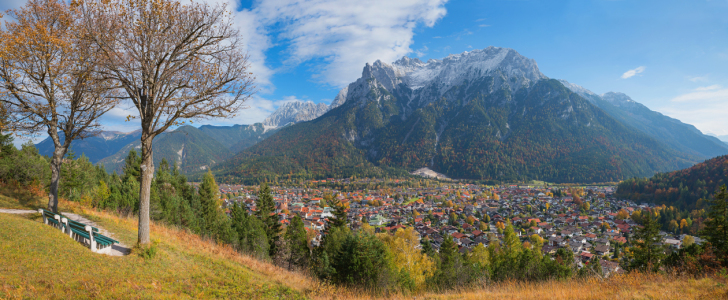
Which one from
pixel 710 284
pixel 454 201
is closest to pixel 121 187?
pixel 710 284

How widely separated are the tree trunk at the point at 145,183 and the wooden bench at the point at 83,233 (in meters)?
0.85

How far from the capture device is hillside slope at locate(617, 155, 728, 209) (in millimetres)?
74500

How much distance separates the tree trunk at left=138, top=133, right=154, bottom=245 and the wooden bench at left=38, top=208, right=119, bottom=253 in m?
0.85

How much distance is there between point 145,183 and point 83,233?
2784mm

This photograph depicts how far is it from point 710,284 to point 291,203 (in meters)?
93.7

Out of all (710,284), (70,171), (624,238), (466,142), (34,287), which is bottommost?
(624,238)

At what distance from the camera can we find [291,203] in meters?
92.7

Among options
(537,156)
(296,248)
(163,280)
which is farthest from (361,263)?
(537,156)

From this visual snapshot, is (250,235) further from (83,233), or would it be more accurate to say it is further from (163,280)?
(163,280)

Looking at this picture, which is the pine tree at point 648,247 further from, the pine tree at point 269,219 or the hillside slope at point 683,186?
the hillside slope at point 683,186

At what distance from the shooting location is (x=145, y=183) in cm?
812

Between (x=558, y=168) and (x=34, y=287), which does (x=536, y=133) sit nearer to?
(x=558, y=168)

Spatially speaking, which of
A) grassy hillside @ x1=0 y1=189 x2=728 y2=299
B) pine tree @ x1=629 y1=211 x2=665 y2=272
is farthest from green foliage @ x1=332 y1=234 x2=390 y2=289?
pine tree @ x1=629 y1=211 x2=665 y2=272

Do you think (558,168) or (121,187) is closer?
(121,187)
